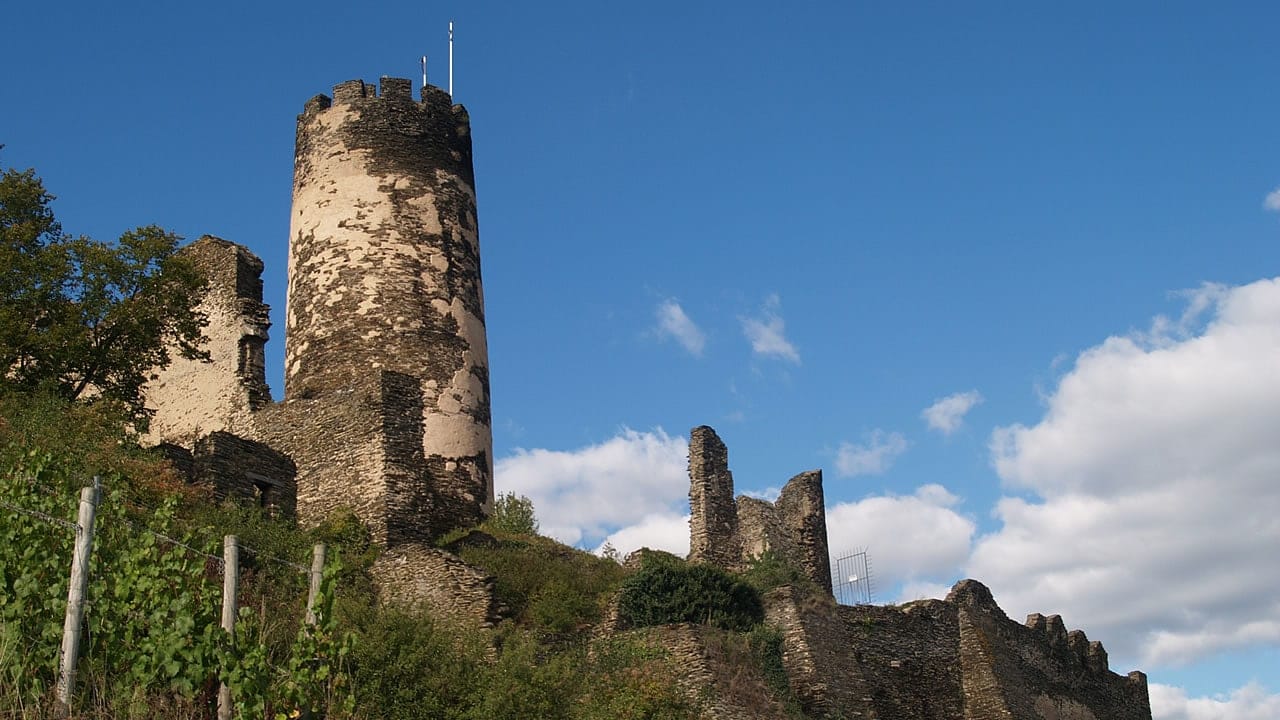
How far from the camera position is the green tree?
23.5 m

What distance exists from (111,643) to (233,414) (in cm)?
1448

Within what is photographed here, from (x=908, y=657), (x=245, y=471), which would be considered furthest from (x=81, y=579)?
(x=908, y=657)

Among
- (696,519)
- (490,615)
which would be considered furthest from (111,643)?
(696,519)

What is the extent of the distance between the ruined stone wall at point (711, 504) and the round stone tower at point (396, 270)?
11.1ft

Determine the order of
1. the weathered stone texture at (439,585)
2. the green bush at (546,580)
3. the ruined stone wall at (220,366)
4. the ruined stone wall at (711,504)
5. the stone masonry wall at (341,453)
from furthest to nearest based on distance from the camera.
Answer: the ruined stone wall at (220,366), the ruined stone wall at (711,504), the stone masonry wall at (341,453), the green bush at (546,580), the weathered stone texture at (439,585)

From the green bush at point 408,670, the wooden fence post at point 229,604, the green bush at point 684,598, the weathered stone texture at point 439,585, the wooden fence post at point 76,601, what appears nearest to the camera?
the wooden fence post at point 76,601

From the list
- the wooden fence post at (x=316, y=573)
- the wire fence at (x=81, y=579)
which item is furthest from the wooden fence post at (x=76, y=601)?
the wooden fence post at (x=316, y=573)

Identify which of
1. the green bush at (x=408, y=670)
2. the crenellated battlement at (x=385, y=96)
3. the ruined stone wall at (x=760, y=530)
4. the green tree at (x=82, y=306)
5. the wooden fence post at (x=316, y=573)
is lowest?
the green bush at (x=408, y=670)

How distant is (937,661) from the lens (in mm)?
25125

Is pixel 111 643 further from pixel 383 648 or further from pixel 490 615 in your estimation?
pixel 490 615

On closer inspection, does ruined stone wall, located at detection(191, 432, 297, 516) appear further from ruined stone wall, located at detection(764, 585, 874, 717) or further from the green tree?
ruined stone wall, located at detection(764, 585, 874, 717)

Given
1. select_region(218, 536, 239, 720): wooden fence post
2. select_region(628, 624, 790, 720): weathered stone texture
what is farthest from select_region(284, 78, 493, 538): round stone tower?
select_region(218, 536, 239, 720): wooden fence post

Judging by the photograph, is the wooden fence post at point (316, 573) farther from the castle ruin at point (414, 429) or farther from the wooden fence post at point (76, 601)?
the castle ruin at point (414, 429)

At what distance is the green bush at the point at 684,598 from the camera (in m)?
21.1
